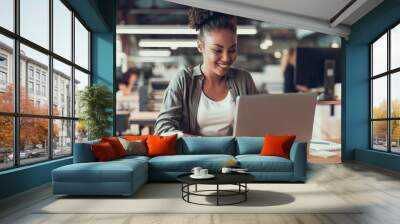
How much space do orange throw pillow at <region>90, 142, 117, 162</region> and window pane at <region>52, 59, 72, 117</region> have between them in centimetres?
142

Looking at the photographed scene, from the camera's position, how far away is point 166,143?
21.1ft

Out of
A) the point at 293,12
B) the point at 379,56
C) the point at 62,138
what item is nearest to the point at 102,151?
the point at 62,138

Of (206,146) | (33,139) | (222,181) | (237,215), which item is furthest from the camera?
(206,146)

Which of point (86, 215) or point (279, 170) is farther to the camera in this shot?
point (279, 170)

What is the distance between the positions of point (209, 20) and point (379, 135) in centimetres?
458

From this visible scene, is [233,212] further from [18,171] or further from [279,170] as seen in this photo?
[18,171]

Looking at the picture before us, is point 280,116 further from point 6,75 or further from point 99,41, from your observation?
point 6,75

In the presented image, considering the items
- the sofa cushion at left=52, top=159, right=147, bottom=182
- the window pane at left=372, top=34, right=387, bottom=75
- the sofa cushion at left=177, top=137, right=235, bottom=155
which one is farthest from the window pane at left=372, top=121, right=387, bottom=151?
the sofa cushion at left=52, top=159, right=147, bottom=182

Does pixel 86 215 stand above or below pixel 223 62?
below

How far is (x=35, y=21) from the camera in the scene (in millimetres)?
5730

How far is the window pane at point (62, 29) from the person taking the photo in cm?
652

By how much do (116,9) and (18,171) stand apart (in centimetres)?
487

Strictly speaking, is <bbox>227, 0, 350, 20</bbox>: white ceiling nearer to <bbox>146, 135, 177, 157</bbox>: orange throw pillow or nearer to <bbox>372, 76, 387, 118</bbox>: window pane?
<bbox>372, 76, 387, 118</bbox>: window pane

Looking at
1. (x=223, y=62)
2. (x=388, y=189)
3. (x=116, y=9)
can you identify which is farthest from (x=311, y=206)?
(x=116, y=9)
